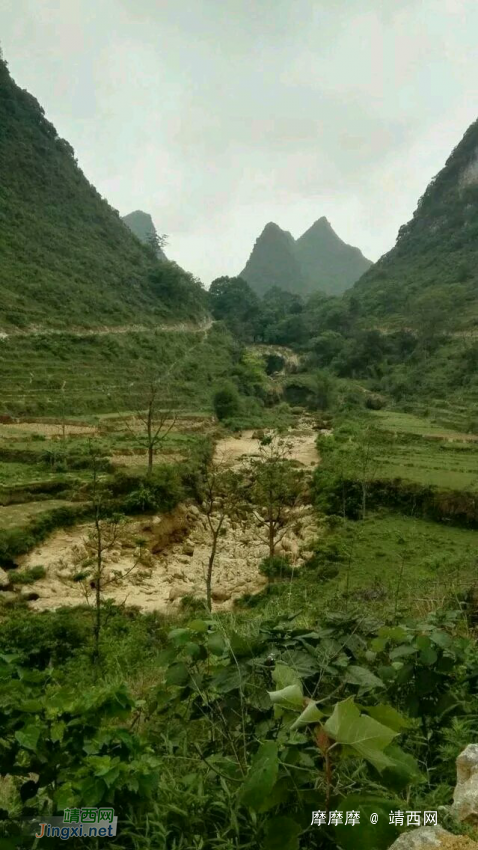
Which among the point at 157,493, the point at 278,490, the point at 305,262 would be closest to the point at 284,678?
the point at 157,493

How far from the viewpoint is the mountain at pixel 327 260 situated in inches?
4550

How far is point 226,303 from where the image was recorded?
57.5 metres

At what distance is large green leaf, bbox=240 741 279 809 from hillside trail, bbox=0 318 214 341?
27.2m

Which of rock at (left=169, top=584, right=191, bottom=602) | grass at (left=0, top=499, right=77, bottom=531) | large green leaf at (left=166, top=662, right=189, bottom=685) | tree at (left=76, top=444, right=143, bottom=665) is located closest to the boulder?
large green leaf at (left=166, top=662, right=189, bottom=685)

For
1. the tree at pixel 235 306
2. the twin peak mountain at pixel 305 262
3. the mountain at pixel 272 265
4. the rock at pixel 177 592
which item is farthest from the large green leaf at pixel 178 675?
the mountain at pixel 272 265

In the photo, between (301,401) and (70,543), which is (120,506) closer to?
(70,543)

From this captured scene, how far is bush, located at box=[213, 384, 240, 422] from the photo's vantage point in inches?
1093

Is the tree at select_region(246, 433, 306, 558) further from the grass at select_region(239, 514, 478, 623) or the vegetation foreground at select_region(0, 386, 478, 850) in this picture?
the vegetation foreground at select_region(0, 386, 478, 850)

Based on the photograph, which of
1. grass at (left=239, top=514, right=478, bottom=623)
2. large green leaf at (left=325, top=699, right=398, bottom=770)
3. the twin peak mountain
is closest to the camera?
large green leaf at (left=325, top=699, right=398, bottom=770)

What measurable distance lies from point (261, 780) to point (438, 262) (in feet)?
204

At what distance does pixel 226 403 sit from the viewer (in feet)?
91.7

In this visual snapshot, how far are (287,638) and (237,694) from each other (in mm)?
294

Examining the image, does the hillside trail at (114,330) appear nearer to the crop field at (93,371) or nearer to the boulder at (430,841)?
the crop field at (93,371)

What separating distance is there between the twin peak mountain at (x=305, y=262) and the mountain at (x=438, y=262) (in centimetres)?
3532
